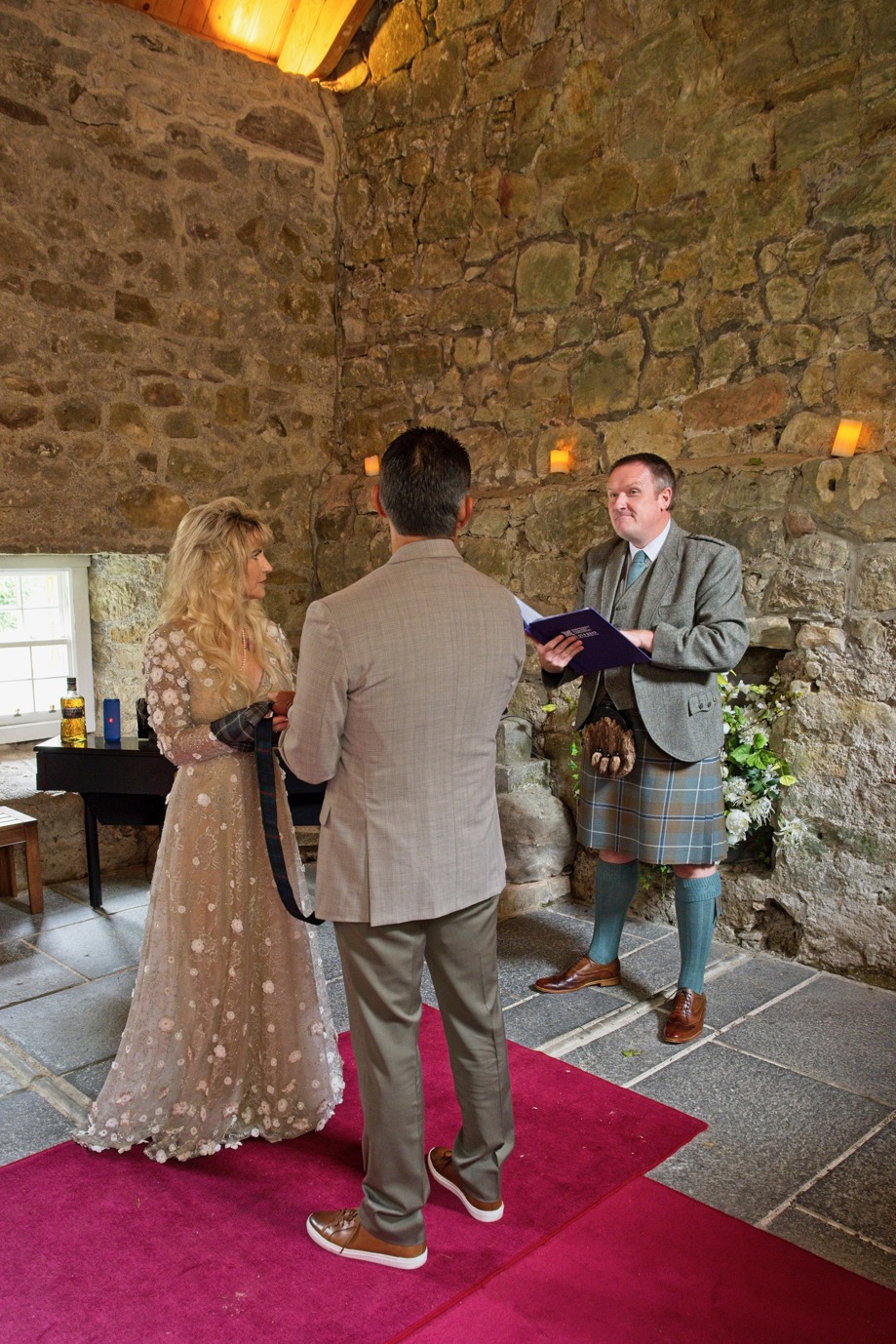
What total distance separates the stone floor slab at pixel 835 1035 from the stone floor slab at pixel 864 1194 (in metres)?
0.28

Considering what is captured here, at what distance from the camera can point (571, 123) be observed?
4.05 meters

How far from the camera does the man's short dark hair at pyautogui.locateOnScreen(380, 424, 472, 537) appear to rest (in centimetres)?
184

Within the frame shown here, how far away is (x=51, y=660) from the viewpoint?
15.7 ft

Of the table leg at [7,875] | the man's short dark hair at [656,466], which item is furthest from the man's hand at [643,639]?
the table leg at [7,875]

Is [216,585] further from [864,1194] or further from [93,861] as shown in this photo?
[93,861]

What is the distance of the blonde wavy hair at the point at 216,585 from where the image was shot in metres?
2.38

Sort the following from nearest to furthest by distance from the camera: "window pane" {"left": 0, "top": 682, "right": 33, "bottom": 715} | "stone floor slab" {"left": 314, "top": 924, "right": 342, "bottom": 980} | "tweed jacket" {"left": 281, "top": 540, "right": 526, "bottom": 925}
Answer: "tweed jacket" {"left": 281, "top": 540, "right": 526, "bottom": 925}, "stone floor slab" {"left": 314, "top": 924, "right": 342, "bottom": 980}, "window pane" {"left": 0, "top": 682, "right": 33, "bottom": 715}

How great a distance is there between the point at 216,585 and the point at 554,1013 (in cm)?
168

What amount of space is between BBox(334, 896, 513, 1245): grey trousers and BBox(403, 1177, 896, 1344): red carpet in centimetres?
23

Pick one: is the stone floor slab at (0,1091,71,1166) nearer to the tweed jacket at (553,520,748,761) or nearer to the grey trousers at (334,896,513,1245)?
the grey trousers at (334,896,513,1245)

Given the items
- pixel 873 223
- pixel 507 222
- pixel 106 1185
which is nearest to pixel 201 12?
pixel 507 222

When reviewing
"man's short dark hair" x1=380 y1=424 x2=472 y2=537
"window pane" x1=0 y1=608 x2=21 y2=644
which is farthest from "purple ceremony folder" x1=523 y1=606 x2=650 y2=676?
"window pane" x1=0 y1=608 x2=21 y2=644

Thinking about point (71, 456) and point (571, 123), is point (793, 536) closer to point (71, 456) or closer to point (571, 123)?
point (571, 123)

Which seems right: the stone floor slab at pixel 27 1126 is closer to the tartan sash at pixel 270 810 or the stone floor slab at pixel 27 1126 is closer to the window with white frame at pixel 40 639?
the tartan sash at pixel 270 810
